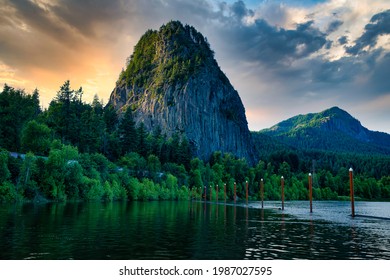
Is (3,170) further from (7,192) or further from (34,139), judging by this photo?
(34,139)

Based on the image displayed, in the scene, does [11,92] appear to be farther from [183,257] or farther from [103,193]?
[183,257]

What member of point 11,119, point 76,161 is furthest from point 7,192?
point 11,119

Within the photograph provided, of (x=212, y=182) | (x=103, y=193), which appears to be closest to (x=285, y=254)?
(x=103, y=193)

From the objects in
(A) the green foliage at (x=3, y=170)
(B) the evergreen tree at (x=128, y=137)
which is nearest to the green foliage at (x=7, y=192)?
(A) the green foliage at (x=3, y=170)

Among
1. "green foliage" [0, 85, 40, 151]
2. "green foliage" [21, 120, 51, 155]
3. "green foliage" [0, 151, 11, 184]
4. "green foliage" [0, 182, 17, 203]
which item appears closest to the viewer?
"green foliage" [0, 182, 17, 203]

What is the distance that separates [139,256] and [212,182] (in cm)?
16910

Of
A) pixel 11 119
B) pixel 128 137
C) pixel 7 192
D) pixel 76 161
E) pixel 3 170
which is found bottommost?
pixel 7 192

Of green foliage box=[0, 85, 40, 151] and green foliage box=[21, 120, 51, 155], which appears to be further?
green foliage box=[0, 85, 40, 151]

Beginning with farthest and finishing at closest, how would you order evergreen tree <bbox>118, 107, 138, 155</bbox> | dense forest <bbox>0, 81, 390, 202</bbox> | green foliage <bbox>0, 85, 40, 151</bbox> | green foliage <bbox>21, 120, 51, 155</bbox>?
evergreen tree <bbox>118, 107, 138, 155</bbox>, green foliage <bbox>0, 85, 40, 151</bbox>, green foliage <bbox>21, 120, 51, 155</bbox>, dense forest <bbox>0, 81, 390, 202</bbox>

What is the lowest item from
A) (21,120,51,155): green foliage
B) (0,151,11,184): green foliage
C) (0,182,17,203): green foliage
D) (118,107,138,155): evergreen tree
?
(0,182,17,203): green foliage

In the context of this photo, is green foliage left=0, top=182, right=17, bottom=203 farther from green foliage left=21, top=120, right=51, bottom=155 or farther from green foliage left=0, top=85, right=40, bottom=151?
green foliage left=0, top=85, right=40, bottom=151

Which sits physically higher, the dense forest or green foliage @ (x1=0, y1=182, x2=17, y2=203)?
the dense forest

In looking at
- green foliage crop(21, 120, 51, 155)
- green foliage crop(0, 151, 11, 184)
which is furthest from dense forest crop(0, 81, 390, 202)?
green foliage crop(0, 151, 11, 184)

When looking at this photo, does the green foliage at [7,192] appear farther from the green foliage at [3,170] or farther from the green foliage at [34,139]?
the green foliage at [34,139]
